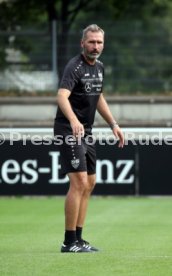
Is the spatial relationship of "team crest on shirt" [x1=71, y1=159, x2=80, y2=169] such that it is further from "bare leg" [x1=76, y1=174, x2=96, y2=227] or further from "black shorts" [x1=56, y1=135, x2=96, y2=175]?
"bare leg" [x1=76, y1=174, x2=96, y2=227]

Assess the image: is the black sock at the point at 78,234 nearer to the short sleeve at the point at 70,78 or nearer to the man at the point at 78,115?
the man at the point at 78,115

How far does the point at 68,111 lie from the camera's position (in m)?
9.80

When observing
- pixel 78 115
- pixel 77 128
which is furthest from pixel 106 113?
pixel 77 128

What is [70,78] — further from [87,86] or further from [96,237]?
[96,237]

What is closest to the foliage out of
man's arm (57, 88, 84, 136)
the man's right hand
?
man's arm (57, 88, 84, 136)

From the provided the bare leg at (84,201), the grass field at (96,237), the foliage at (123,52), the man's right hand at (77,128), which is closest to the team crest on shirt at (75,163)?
the bare leg at (84,201)

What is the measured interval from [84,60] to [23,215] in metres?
5.42

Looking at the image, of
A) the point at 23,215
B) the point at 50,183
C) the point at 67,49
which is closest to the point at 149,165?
the point at 50,183

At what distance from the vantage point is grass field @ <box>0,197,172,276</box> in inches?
343

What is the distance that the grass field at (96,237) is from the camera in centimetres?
870

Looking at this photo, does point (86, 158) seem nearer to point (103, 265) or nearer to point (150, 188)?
point (103, 265)

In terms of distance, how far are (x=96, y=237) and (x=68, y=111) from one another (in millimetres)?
2486

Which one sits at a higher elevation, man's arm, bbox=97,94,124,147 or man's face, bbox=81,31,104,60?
man's face, bbox=81,31,104,60

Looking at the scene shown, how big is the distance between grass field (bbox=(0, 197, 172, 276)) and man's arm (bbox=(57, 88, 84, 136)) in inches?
45.3
